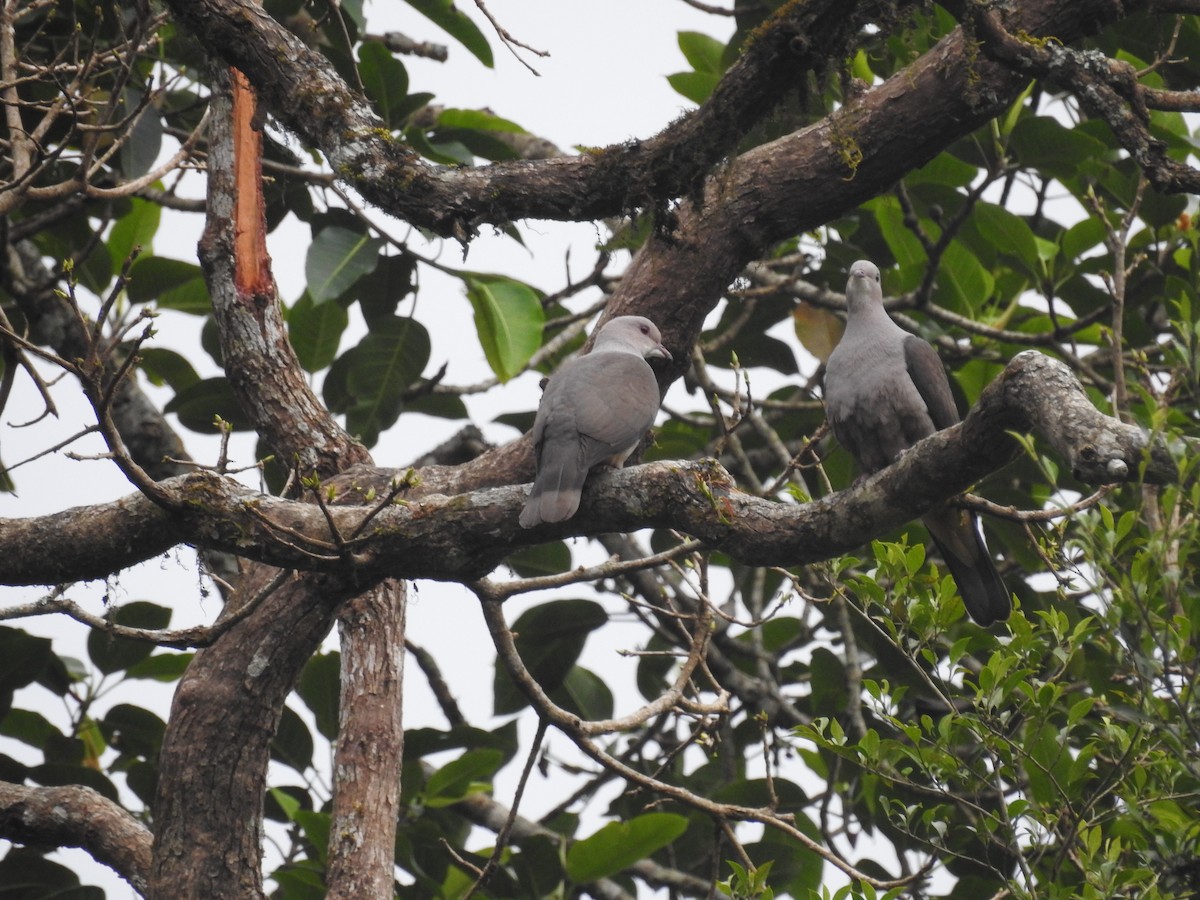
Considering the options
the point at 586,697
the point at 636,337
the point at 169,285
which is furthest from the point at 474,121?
the point at 586,697

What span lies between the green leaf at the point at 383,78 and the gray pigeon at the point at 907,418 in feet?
6.93

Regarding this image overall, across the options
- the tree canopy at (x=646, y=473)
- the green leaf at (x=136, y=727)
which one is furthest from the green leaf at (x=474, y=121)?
the green leaf at (x=136, y=727)

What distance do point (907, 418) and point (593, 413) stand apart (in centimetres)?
107

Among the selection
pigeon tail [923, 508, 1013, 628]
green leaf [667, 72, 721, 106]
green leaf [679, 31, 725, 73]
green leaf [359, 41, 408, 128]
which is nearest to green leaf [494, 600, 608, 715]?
pigeon tail [923, 508, 1013, 628]

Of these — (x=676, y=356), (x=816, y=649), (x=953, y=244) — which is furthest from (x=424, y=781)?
(x=953, y=244)

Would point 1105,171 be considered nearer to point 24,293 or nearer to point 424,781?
point 424,781

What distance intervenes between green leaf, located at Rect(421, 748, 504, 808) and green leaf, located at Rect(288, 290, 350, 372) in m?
1.80

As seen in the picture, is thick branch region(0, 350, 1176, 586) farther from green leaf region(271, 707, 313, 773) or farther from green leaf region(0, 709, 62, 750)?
green leaf region(0, 709, 62, 750)

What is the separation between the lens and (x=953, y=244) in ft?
17.3

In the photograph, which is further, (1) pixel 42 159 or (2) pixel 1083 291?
(2) pixel 1083 291

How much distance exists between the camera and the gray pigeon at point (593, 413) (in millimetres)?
3127

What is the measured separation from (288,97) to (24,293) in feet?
7.26

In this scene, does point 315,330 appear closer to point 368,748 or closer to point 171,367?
point 171,367

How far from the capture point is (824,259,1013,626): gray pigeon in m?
3.96
